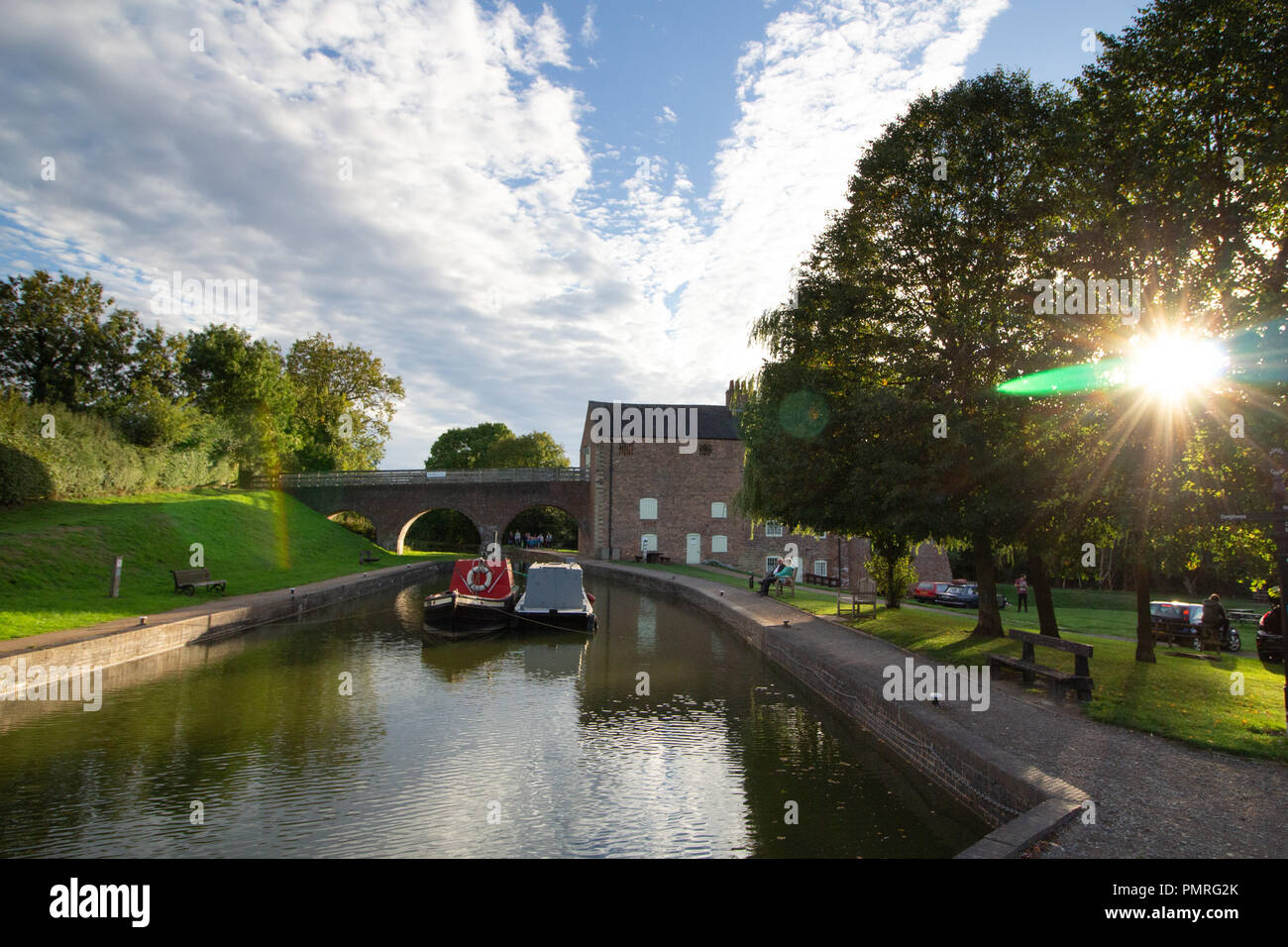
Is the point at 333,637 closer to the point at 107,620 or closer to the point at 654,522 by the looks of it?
the point at 107,620

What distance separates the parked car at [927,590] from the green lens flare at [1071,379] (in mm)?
20872

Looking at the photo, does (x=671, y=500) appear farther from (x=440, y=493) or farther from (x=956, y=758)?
(x=956, y=758)

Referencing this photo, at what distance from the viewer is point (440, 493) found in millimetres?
54719

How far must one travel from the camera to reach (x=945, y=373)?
16672 millimetres

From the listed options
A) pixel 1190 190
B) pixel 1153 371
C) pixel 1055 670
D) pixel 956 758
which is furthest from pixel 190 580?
pixel 1190 190

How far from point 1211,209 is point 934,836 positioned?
10755 millimetres

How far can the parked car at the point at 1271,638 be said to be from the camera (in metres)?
16.3

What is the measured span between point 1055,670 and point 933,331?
27.5ft

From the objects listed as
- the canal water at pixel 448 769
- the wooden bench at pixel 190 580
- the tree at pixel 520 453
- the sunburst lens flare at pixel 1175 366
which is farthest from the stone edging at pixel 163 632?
the tree at pixel 520 453

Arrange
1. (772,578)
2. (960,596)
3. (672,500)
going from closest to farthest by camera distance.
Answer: (772,578), (960,596), (672,500)

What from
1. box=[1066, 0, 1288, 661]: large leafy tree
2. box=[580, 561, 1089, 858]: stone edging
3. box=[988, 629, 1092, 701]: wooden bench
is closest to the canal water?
box=[580, 561, 1089, 858]: stone edging

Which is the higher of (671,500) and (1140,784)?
(671,500)

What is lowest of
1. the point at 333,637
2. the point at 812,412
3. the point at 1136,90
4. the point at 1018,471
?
the point at 333,637
